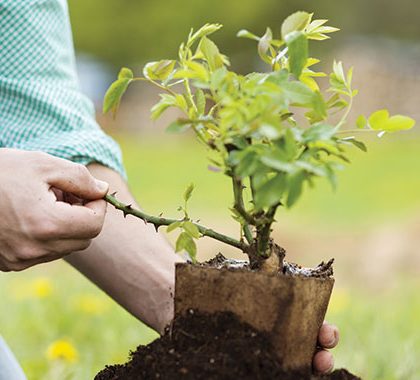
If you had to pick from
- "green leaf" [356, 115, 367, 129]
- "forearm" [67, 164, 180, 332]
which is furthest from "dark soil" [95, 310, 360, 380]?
"forearm" [67, 164, 180, 332]

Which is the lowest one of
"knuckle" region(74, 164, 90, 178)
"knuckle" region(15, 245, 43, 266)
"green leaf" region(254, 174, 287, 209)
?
"knuckle" region(15, 245, 43, 266)

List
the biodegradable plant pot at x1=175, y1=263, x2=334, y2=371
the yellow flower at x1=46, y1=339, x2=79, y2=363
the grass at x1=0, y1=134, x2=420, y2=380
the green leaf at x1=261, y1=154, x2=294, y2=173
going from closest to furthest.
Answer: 1. the green leaf at x1=261, y1=154, x2=294, y2=173
2. the biodegradable plant pot at x1=175, y1=263, x2=334, y2=371
3. the yellow flower at x1=46, y1=339, x2=79, y2=363
4. the grass at x1=0, y1=134, x2=420, y2=380

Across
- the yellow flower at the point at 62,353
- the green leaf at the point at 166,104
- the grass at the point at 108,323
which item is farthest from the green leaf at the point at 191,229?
the yellow flower at the point at 62,353

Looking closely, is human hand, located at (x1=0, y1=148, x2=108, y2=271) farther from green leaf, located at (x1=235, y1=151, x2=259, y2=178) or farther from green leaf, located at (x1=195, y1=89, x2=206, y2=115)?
green leaf, located at (x1=235, y1=151, x2=259, y2=178)

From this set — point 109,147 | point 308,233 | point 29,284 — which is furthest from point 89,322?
point 308,233

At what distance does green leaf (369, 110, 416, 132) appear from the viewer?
5.27 feet

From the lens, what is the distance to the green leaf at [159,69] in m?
1.73

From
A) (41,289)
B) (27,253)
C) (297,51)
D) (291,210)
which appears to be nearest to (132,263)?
(27,253)

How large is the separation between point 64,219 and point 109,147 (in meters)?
0.80

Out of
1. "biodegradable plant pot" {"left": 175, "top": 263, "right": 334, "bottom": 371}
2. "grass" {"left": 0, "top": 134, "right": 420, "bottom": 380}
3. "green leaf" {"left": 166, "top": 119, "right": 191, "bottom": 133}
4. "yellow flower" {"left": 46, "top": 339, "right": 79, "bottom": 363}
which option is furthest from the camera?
"grass" {"left": 0, "top": 134, "right": 420, "bottom": 380}

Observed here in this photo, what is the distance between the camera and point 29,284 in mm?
4914

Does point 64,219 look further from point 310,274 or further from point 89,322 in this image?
point 89,322

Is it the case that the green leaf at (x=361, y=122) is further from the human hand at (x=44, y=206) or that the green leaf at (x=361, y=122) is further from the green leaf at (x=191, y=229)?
the human hand at (x=44, y=206)

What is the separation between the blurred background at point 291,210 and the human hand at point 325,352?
140 centimetres
